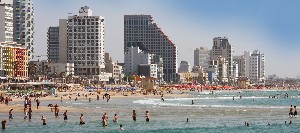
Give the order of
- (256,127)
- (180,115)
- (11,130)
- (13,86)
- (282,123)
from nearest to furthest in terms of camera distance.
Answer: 1. (11,130)
2. (256,127)
3. (282,123)
4. (180,115)
5. (13,86)

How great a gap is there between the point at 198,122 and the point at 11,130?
1978 cm

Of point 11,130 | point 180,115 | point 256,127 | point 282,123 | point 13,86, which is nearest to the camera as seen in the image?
point 11,130

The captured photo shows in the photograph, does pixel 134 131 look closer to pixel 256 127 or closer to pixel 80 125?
pixel 80 125

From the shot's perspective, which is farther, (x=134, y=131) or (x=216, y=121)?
(x=216, y=121)

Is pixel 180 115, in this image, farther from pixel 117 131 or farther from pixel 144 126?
pixel 117 131

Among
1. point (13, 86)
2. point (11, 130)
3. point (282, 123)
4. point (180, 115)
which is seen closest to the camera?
point (11, 130)

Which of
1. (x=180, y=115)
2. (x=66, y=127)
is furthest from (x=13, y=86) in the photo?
(x=66, y=127)

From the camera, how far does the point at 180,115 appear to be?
74.3 m

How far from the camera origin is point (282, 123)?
64.4m

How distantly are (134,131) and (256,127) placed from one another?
12.2m

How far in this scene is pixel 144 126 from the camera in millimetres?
60000

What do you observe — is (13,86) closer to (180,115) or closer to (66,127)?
(180,115)

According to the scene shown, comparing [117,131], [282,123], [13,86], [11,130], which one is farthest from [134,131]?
[13,86]

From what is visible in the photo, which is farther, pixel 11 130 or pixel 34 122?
pixel 34 122
